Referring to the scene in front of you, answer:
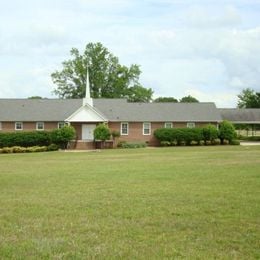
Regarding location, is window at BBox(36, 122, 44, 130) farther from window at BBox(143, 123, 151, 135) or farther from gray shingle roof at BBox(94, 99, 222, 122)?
window at BBox(143, 123, 151, 135)

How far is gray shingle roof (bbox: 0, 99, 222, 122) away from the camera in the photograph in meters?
56.3

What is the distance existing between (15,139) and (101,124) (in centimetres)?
893

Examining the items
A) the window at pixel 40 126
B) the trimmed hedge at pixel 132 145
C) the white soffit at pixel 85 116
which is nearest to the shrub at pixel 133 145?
the trimmed hedge at pixel 132 145

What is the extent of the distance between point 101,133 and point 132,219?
40498 millimetres

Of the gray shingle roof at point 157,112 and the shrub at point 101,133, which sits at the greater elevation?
the gray shingle roof at point 157,112

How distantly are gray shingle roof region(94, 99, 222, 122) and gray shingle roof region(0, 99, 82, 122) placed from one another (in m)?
3.44

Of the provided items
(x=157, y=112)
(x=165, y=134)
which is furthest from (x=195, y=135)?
(x=157, y=112)

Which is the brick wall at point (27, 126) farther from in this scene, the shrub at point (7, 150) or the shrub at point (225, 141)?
the shrub at point (225, 141)

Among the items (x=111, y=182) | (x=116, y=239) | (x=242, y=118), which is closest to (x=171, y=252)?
(x=116, y=239)

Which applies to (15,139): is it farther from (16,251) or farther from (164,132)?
(16,251)

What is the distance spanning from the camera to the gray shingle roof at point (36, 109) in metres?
55.9

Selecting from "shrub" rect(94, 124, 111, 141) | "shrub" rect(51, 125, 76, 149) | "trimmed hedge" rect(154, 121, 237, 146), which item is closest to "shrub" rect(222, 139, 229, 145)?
"trimmed hedge" rect(154, 121, 237, 146)

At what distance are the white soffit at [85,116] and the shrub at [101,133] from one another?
307 cm

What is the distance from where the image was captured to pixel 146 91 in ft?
275
